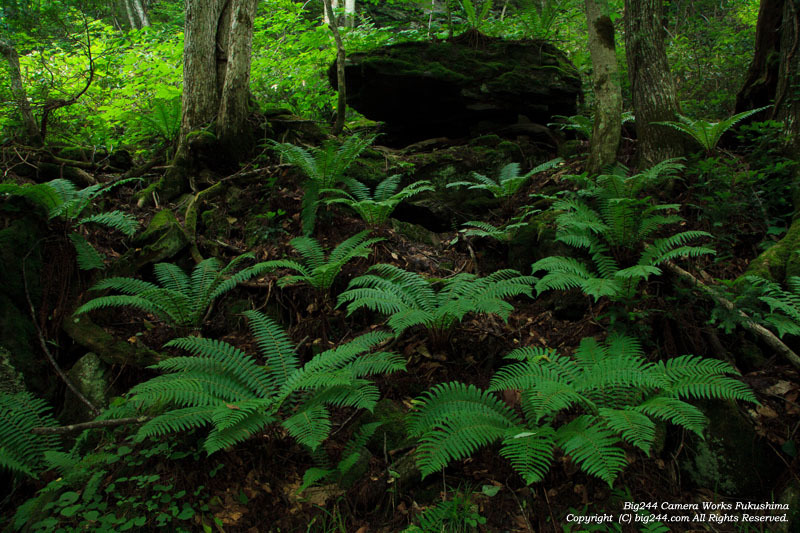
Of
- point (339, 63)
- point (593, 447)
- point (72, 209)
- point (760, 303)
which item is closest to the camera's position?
point (593, 447)

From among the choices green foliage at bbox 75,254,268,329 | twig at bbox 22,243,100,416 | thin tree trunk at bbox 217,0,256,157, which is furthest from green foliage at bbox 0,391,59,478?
thin tree trunk at bbox 217,0,256,157

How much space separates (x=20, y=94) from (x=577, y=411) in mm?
7242

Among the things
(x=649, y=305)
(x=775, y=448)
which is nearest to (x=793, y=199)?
(x=649, y=305)

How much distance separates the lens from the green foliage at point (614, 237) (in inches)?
127

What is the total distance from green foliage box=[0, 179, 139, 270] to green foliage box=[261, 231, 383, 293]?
1.58 m

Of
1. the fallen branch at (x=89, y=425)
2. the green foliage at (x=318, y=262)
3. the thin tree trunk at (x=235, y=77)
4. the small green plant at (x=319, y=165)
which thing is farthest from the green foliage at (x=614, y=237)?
the thin tree trunk at (x=235, y=77)

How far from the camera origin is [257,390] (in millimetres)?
2783

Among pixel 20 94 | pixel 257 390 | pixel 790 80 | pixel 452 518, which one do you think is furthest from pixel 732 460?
pixel 20 94

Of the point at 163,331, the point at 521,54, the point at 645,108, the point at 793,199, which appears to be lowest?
the point at 163,331

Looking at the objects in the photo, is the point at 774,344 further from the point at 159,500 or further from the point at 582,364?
the point at 159,500

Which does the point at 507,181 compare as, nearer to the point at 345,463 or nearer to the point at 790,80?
the point at 790,80

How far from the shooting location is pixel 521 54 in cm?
648

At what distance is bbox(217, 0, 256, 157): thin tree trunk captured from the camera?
209 inches

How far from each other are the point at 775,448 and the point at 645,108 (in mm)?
3912
